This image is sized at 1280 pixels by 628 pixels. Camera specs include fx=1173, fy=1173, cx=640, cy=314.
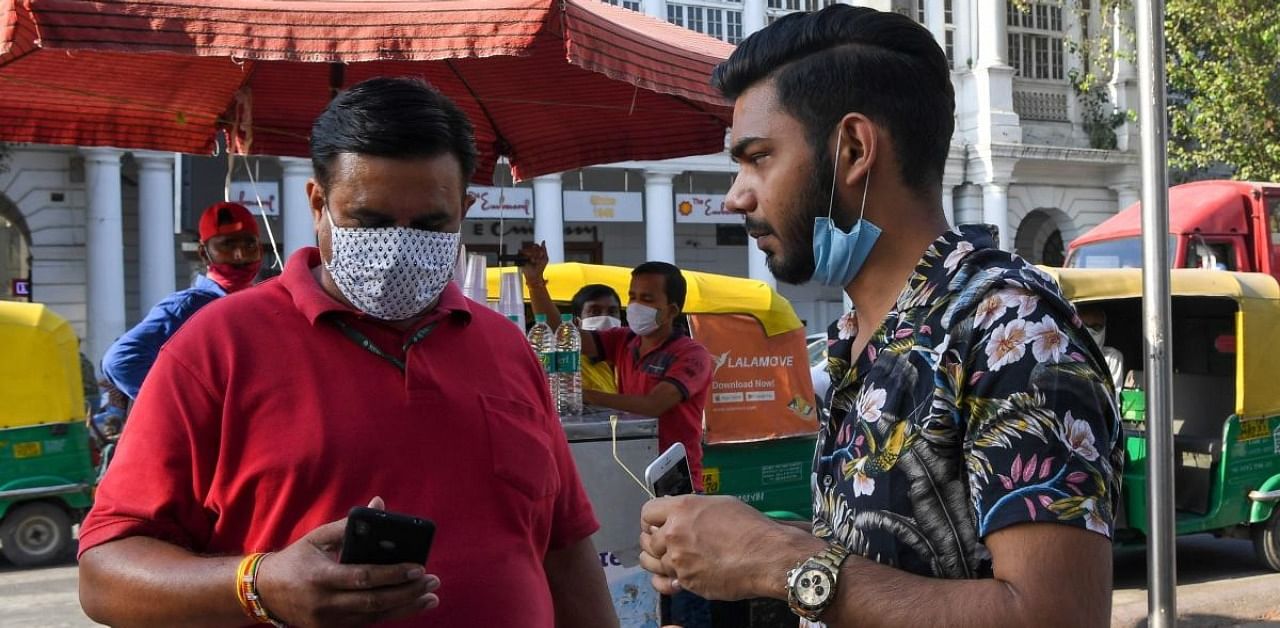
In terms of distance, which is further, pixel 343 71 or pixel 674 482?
pixel 343 71

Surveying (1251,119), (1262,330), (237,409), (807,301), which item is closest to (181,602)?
(237,409)

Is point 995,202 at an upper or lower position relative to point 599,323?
upper

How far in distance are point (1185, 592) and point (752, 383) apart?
3.25m

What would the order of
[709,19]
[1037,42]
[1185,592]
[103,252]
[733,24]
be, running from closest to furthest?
1. [1185,592]
2. [103,252]
3. [709,19]
4. [733,24]
5. [1037,42]

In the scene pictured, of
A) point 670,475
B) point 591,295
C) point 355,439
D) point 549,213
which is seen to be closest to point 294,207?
point 549,213

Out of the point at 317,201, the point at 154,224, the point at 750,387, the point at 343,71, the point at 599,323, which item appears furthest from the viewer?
the point at 154,224

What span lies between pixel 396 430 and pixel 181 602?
413 mm

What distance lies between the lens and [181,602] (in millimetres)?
1697

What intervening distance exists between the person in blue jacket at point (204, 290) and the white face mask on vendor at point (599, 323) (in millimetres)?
1665

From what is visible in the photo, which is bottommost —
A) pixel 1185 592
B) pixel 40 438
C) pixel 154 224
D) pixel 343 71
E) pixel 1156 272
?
pixel 1185 592

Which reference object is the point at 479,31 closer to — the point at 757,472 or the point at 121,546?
the point at 121,546

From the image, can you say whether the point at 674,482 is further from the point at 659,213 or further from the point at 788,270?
the point at 659,213

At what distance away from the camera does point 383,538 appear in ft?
5.15

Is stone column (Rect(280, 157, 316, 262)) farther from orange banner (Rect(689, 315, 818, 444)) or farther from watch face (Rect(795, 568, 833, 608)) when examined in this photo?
watch face (Rect(795, 568, 833, 608))
